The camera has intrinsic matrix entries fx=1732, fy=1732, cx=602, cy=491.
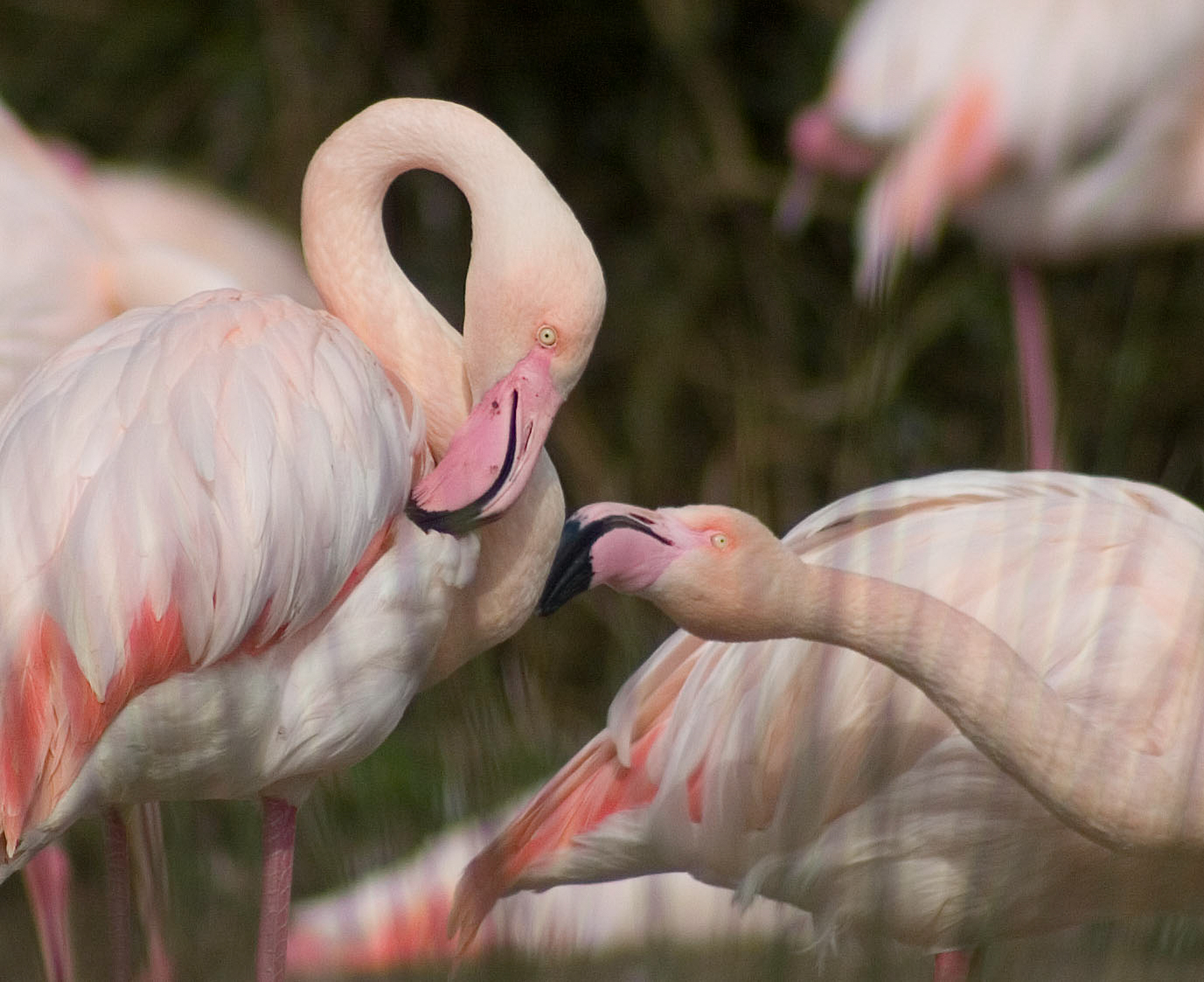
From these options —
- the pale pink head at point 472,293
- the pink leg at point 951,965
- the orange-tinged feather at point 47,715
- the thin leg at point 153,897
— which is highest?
the pale pink head at point 472,293

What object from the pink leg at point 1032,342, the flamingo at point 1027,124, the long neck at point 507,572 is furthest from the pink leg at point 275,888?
the pink leg at point 1032,342

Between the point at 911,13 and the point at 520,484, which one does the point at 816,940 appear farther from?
the point at 911,13

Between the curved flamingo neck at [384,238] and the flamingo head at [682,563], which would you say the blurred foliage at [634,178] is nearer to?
the curved flamingo neck at [384,238]

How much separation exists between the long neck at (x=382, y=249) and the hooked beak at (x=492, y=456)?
0.46 ft

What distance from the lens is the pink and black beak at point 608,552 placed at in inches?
70.2

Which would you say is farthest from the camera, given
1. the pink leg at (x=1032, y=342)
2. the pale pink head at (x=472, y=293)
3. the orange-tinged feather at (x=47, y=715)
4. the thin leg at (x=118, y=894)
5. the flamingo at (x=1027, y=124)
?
the pink leg at (x=1032, y=342)

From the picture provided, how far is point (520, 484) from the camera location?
6.49 ft

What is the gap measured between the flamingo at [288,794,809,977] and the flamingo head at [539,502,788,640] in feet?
0.87

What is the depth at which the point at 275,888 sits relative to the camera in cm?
197

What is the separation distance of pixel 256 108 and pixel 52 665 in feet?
Result: 11.5

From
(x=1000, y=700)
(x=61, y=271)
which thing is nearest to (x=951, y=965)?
(x=1000, y=700)

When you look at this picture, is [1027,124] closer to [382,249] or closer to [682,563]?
[382,249]

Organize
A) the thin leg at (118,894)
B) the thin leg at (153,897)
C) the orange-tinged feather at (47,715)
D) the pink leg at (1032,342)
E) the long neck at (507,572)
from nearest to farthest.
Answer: the thin leg at (153,897)
the orange-tinged feather at (47,715)
the thin leg at (118,894)
the long neck at (507,572)
the pink leg at (1032,342)

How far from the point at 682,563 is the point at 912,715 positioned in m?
0.42
